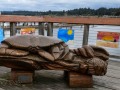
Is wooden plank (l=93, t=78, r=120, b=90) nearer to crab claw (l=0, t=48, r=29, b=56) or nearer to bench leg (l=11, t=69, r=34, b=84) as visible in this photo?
bench leg (l=11, t=69, r=34, b=84)

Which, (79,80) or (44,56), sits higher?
(44,56)

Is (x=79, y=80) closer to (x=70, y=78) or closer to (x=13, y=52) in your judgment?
(x=70, y=78)

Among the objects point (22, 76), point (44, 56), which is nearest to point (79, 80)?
point (44, 56)

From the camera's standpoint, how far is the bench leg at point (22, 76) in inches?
138

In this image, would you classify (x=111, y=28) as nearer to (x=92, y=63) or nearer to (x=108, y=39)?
(x=108, y=39)

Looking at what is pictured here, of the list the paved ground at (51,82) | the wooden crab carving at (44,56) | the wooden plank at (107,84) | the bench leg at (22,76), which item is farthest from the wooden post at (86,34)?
the bench leg at (22,76)

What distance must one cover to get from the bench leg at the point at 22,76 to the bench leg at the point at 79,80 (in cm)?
44

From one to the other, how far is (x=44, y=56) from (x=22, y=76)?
38 cm

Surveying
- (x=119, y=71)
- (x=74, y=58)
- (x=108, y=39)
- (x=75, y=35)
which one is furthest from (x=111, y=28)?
(x=74, y=58)

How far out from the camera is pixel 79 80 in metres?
3.46

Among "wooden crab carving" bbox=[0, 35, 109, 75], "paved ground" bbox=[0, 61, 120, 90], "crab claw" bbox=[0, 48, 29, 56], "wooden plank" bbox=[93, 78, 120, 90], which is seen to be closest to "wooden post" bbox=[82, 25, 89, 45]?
"paved ground" bbox=[0, 61, 120, 90]

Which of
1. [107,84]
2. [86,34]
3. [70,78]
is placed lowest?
[107,84]

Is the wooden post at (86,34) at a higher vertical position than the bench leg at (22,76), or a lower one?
higher

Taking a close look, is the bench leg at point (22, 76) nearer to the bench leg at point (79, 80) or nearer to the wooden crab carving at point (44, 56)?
the wooden crab carving at point (44, 56)
